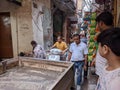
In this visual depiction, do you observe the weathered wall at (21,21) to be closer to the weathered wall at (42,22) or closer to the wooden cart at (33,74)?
the weathered wall at (42,22)

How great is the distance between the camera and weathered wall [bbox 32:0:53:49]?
11052 millimetres

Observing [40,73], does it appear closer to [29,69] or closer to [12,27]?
[29,69]

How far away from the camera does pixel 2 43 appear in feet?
36.5

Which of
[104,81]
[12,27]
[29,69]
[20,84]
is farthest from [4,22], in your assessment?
[104,81]

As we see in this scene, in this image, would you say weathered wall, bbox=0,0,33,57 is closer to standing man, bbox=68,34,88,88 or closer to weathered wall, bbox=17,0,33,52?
weathered wall, bbox=17,0,33,52

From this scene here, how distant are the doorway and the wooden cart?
6.02m

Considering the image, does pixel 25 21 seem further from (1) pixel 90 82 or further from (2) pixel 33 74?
(2) pixel 33 74

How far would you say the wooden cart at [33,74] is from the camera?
143 inches

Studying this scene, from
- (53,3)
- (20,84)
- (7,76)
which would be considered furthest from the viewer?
(53,3)

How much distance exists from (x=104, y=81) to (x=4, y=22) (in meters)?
9.93

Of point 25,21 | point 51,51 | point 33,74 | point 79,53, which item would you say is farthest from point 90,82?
point 25,21

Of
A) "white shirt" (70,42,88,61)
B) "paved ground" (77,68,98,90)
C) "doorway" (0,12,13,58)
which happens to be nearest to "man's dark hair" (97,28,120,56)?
"paved ground" (77,68,98,90)

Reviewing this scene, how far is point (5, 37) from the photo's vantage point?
11062 millimetres

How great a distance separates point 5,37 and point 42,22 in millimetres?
2063
